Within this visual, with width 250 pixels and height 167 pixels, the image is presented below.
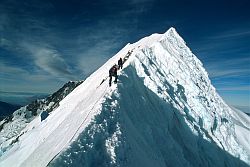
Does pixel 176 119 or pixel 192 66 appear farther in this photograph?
pixel 192 66

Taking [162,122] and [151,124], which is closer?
[151,124]

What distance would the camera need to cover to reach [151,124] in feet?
119

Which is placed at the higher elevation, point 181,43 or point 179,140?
point 181,43

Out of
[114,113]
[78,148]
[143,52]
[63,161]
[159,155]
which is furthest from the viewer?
[143,52]

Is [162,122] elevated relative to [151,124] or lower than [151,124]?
elevated

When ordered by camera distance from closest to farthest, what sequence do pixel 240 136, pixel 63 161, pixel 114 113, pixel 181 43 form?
pixel 63 161, pixel 114 113, pixel 240 136, pixel 181 43

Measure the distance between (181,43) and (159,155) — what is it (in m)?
32.8

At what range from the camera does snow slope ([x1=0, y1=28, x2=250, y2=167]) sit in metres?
25.7

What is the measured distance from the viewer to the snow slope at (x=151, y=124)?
25.7 meters

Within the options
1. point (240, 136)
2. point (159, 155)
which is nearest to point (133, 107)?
point (159, 155)

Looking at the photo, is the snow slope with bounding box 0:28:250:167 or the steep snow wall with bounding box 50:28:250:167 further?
the steep snow wall with bounding box 50:28:250:167

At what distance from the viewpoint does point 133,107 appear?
34719 mm

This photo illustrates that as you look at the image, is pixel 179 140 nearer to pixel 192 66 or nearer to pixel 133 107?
pixel 133 107

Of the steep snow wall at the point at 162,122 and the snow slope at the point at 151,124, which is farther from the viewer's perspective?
the steep snow wall at the point at 162,122
